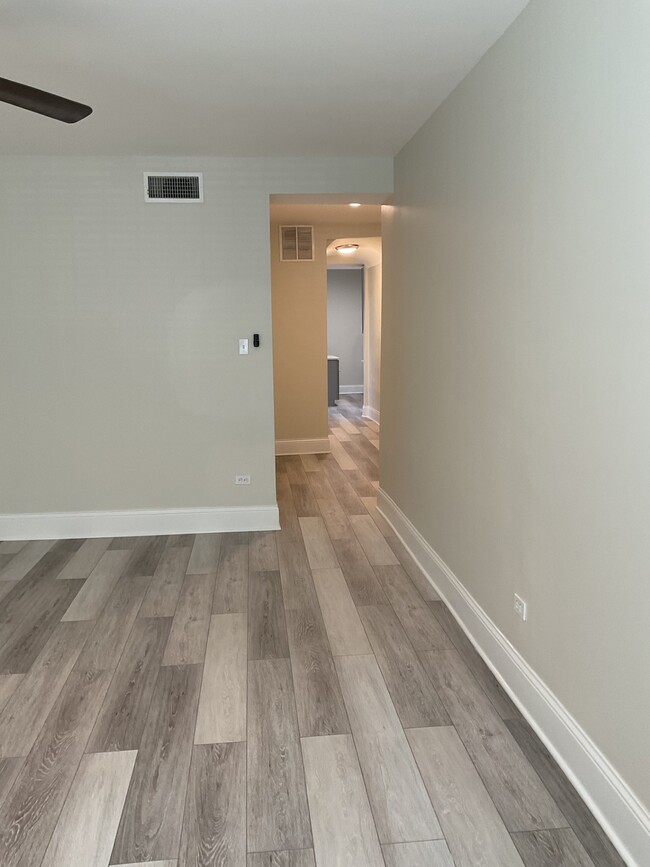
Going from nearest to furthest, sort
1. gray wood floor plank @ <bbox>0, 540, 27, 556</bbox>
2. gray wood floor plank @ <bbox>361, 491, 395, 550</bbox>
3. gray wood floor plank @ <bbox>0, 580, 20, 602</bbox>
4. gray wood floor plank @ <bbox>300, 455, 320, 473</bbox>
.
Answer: gray wood floor plank @ <bbox>0, 580, 20, 602</bbox> → gray wood floor plank @ <bbox>0, 540, 27, 556</bbox> → gray wood floor plank @ <bbox>361, 491, 395, 550</bbox> → gray wood floor plank @ <bbox>300, 455, 320, 473</bbox>

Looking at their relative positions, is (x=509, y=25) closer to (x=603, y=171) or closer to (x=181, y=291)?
(x=603, y=171)

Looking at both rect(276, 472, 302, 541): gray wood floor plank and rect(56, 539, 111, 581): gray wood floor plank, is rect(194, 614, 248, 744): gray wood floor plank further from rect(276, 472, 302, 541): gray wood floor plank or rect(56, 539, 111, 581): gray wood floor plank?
rect(276, 472, 302, 541): gray wood floor plank

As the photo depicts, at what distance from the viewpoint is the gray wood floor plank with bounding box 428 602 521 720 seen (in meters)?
2.32

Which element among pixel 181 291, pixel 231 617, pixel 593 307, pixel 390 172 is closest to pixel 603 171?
pixel 593 307

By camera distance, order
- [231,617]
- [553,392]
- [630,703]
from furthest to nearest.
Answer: [231,617], [553,392], [630,703]

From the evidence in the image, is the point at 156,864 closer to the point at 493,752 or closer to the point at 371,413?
the point at 493,752

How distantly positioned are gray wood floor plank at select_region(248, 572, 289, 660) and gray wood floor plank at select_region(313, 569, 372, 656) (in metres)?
0.21

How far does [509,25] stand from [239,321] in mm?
2438

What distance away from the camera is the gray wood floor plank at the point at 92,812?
5.51ft

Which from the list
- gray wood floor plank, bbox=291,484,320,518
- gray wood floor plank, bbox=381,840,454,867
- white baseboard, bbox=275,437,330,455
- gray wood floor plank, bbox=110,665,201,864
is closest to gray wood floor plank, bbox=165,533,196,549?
gray wood floor plank, bbox=291,484,320,518

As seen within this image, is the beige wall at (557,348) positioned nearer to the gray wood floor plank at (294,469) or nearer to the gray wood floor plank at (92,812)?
the gray wood floor plank at (92,812)

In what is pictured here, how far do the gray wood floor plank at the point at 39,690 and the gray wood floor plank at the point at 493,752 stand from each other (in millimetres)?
1456

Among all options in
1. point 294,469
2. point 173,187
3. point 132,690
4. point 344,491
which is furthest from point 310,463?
point 132,690

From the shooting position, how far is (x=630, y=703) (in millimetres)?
1654
